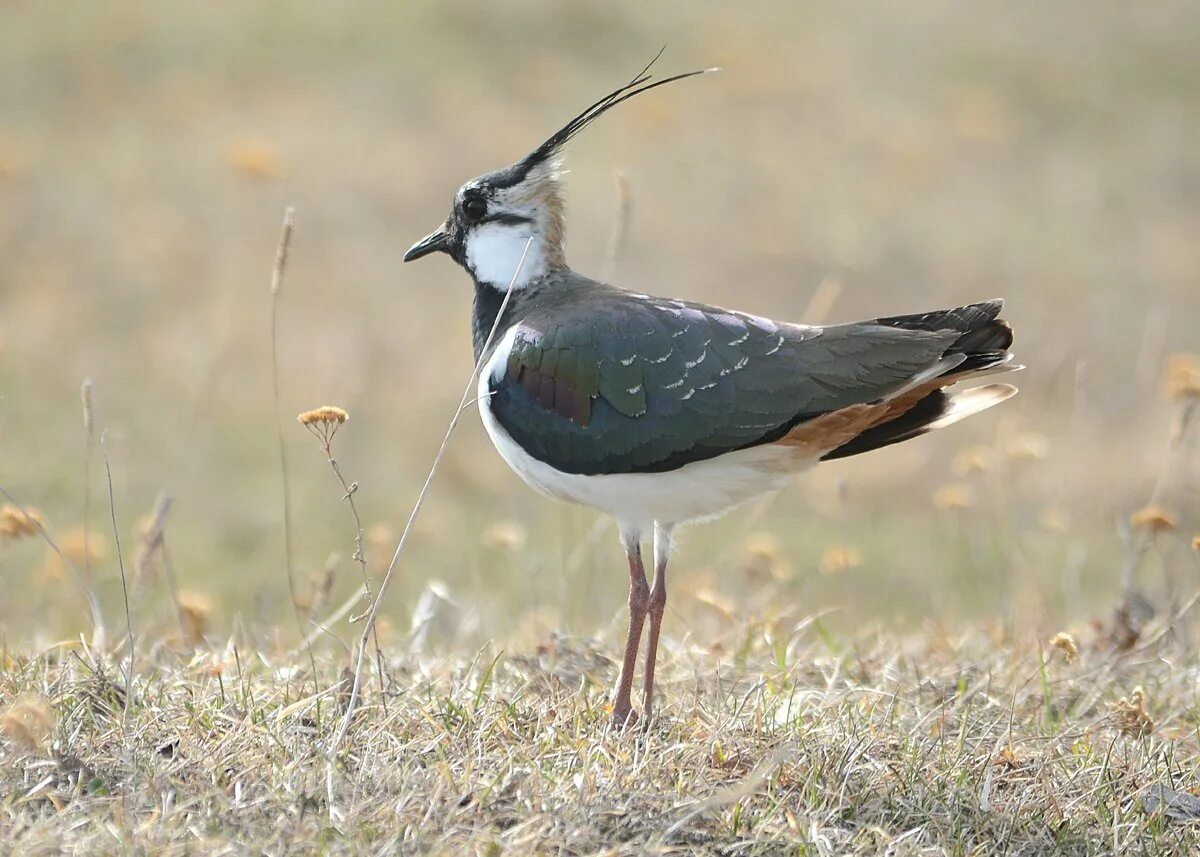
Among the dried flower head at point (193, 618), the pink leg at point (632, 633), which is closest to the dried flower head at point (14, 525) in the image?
the dried flower head at point (193, 618)

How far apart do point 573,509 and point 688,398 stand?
5.49 meters

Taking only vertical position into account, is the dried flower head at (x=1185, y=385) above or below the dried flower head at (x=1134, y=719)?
above

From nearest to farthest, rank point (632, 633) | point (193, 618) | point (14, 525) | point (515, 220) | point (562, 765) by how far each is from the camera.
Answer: point (562, 765) → point (632, 633) → point (14, 525) → point (515, 220) → point (193, 618)

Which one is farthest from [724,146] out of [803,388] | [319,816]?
[319,816]

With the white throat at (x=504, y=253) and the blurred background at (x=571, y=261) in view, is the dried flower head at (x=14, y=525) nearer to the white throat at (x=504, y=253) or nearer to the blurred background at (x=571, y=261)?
the blurred background at (x=571, y=261)

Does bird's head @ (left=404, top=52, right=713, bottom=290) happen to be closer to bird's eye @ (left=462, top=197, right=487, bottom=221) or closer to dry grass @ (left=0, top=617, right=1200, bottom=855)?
bird's eye @ (left=462, top=197, right=487, bottom=221)

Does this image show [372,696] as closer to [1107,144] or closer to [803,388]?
[803,388]

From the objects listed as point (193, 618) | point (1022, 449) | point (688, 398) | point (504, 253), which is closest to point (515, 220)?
point (504, 253)

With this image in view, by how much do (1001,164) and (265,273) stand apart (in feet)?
29.8

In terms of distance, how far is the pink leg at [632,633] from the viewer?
440 cm

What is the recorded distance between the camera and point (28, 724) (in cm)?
359

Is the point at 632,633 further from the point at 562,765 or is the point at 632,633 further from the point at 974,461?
the point at 974,461

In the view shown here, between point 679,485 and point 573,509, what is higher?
point 679,485

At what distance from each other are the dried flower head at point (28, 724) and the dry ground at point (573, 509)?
0.03m
